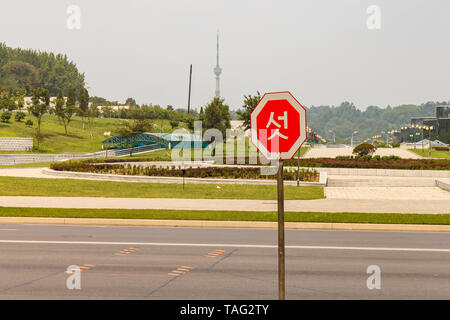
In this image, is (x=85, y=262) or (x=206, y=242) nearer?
(x=85, y=262)

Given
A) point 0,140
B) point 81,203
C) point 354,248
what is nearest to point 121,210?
point 81,203

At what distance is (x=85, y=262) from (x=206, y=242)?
3.54 m

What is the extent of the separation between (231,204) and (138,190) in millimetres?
7754

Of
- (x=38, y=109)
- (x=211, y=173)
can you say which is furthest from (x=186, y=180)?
(x=38, y=109)

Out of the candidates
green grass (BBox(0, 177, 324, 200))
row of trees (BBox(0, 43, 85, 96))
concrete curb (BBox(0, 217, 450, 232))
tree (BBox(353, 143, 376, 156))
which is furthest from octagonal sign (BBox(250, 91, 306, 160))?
row of trees (BBox(0, 43, 85, 96))

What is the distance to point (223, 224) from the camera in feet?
52.1

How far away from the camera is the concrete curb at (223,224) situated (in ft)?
50.4

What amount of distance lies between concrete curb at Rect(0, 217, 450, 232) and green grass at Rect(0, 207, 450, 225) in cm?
34

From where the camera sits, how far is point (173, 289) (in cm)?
820

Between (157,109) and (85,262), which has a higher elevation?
(157,109)

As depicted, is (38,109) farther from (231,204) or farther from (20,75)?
(20,75)

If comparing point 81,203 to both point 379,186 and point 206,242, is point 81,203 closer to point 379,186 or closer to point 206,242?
Answer: point 206,242

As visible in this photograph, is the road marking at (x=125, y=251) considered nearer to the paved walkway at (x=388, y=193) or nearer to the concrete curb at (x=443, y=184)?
the paved walkway at (x=388, y=193)
